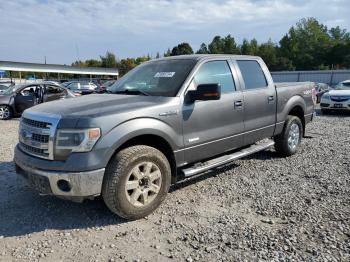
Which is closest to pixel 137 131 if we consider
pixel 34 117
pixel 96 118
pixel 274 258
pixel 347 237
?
pixel 96 118

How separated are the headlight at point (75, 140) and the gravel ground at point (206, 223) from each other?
946 mm

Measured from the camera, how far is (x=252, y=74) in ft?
19.2

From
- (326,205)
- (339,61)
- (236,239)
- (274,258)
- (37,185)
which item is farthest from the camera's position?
(339,61)

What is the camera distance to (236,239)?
3600 millimetres

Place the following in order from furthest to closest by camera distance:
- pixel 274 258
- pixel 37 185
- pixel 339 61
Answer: pixel 339 61 < pixel 37 185 < pixel 274 258

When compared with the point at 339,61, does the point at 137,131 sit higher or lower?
lower

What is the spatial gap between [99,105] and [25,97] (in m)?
10.3

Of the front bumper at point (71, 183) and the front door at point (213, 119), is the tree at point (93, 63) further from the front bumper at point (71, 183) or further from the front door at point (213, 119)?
the front bumper at point (71, 183)

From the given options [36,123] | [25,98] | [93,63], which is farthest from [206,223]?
[93,63]

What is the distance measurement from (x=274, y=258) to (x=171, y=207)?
159cm

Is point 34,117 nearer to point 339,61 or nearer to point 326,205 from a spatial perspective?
point 326,205

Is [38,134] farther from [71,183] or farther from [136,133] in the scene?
[136,133]

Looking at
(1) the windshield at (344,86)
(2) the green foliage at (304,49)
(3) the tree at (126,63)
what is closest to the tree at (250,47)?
(2) the green foliage at (304,49)

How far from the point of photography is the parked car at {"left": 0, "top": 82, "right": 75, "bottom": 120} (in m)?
13.1
